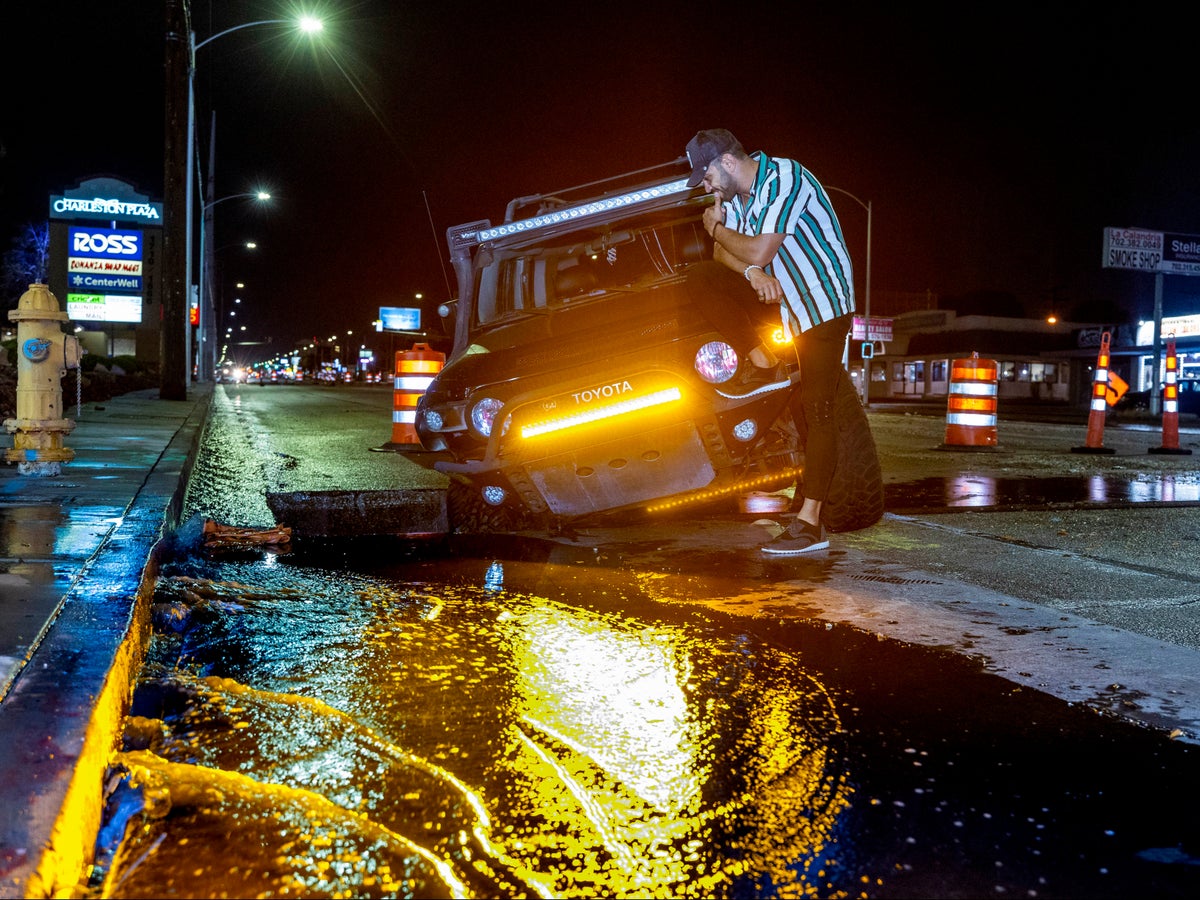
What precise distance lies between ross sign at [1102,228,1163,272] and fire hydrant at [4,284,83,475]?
119 feet

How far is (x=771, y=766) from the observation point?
243 centimetres

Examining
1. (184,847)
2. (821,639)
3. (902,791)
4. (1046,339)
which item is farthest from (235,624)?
(1046,339)

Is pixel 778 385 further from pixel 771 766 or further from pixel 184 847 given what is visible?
pixel 184 847

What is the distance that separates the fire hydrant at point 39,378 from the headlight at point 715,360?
408cm

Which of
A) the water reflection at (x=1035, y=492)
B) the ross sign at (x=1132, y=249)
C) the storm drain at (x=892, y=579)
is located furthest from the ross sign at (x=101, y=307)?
the storm drain at (x=892, y=579)

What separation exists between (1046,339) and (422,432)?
195 feet

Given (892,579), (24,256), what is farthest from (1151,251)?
(24,256)

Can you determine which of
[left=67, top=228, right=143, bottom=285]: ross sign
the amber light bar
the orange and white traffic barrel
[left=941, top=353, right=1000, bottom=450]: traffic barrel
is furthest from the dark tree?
the amber light bar

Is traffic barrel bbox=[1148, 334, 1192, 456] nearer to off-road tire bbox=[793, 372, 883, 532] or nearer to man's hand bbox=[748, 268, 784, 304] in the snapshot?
off-road tire bbox=[793, 372, 883, 532]

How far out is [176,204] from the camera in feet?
66.8

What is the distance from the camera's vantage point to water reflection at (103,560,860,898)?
1904mm

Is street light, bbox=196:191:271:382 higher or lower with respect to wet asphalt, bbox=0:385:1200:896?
higher

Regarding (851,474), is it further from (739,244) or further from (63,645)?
(63,645)

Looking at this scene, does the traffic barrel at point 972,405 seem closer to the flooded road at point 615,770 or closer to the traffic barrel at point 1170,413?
the traffic barrel at point 1170,413
